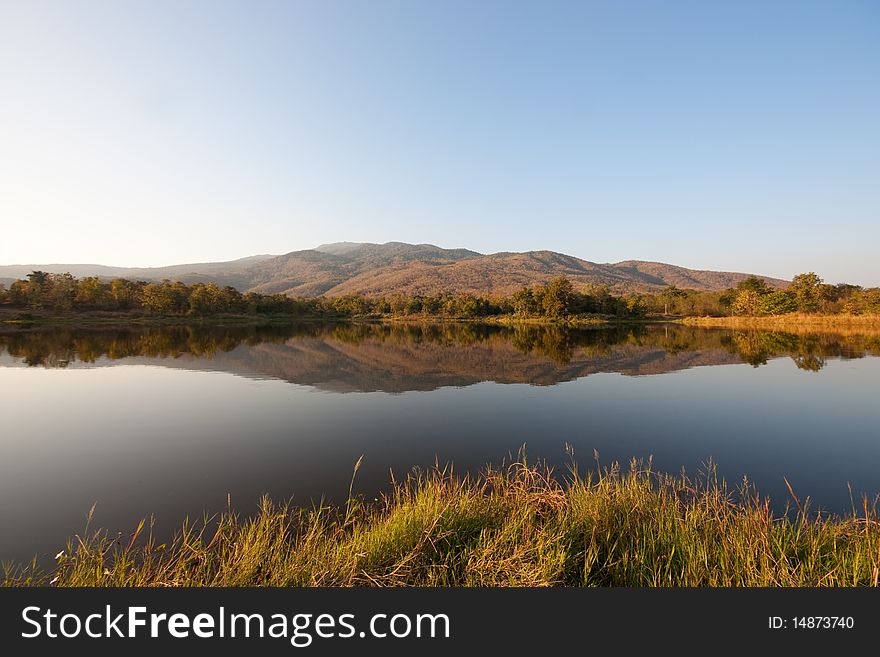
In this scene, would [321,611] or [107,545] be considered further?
[107,545]

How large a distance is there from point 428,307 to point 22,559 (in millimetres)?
149480

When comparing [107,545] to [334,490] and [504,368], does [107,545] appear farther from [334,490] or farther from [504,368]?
[504,368]

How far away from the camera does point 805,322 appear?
8425cm

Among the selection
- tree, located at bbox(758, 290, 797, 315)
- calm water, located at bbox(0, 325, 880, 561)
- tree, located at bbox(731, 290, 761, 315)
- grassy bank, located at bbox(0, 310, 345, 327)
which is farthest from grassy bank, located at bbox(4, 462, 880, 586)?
tree, located at bbox(731, 290, 761, 315)

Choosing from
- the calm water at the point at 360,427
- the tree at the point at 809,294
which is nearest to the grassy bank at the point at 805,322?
the tree at the point at 809,294

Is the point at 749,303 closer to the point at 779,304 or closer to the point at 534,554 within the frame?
the point at 779,304

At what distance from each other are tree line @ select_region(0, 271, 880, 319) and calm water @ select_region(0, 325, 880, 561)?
267 ft

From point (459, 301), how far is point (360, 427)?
13182 centimetres

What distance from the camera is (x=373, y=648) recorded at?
359cm

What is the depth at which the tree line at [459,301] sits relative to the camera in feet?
311

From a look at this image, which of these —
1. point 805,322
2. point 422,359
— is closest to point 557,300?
point 805,322

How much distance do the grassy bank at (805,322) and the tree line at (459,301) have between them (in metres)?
6.05

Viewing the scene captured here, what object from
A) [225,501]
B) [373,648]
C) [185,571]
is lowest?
[225,501]

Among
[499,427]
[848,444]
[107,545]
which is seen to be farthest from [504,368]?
[107,545]
